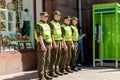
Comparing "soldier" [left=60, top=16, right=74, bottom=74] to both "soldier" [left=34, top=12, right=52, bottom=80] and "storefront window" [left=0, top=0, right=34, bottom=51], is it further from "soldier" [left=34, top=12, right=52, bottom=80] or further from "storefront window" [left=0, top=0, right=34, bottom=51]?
"storefront window" [left=0, top=0, right=34, bottom=51]

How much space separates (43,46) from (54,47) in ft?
3.12

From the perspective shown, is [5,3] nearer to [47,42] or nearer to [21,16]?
[21,16]

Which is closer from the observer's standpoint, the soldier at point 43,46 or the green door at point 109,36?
the soldier at point 43,46

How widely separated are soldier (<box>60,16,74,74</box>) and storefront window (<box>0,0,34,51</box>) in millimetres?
1520

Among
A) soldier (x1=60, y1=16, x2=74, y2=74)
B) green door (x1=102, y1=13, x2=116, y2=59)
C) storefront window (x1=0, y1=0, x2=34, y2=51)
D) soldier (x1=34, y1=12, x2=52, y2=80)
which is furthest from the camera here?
green door (x1=102, y1=13, x2=116, y2=59)

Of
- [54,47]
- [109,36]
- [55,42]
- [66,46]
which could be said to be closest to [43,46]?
[54,47]

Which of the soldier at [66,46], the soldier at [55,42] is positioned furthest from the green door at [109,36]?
the soldier at [55,42]

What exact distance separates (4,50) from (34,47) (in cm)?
146

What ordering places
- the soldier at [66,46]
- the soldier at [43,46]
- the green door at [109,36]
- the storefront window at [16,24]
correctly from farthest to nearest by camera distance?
1. the green door at [109,36]
2. the storefront window at [16,24]
3. the soldier at [66,46]
4. the soldier at [43,46]

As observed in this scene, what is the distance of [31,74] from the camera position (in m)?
9.96

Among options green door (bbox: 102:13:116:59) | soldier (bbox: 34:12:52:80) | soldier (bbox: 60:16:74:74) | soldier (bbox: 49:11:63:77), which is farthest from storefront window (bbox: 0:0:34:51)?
green door (bbox: 102:13:116:59)

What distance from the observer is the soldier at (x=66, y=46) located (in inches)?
403

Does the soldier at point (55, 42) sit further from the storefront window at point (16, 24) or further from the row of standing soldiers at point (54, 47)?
the storefront window at point (16, 24)

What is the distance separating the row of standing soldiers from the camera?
855cm
